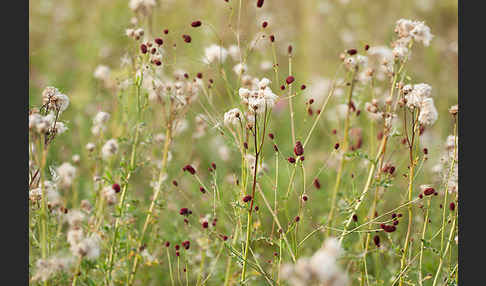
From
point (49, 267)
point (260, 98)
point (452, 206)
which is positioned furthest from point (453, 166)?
point (49, 267)

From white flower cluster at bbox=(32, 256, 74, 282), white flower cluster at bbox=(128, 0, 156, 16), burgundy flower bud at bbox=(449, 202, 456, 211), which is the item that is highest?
white flower cluster at bbox=(128, 0, 156, 16)

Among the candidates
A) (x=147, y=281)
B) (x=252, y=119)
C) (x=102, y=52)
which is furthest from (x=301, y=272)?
(x=102, y=52)

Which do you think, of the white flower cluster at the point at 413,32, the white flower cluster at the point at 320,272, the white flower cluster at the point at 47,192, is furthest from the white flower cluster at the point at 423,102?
the white flower cluster at the point at 47,192

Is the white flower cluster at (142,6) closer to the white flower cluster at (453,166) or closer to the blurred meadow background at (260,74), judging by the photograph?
the blurred meadow background at (260,74)

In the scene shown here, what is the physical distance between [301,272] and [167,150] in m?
1.24

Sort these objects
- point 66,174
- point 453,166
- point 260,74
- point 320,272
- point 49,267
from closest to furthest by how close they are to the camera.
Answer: point 320,272
point 49,267
point 453,166
point 66,174
point 260,74

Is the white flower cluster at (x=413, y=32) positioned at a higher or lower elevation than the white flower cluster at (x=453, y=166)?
higher

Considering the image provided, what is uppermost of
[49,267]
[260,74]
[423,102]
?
[260,74]

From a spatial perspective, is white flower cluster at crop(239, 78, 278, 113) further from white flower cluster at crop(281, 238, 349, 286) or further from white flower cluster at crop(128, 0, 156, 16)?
white flower cluster at crop(128, 0, 156, 16)

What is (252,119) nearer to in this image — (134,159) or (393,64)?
(134,159)

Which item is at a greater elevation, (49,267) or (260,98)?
(260,98)

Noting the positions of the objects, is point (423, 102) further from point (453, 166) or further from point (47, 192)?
point (47, 192)

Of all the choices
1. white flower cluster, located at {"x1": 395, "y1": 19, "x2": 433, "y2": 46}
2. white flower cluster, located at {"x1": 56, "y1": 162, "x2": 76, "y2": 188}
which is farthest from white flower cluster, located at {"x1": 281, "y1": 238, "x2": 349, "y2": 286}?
white flower cluster, located at {"x1": 56, "y1": 162, "x2": 76, "y2": 188}

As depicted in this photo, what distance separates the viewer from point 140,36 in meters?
2.02
